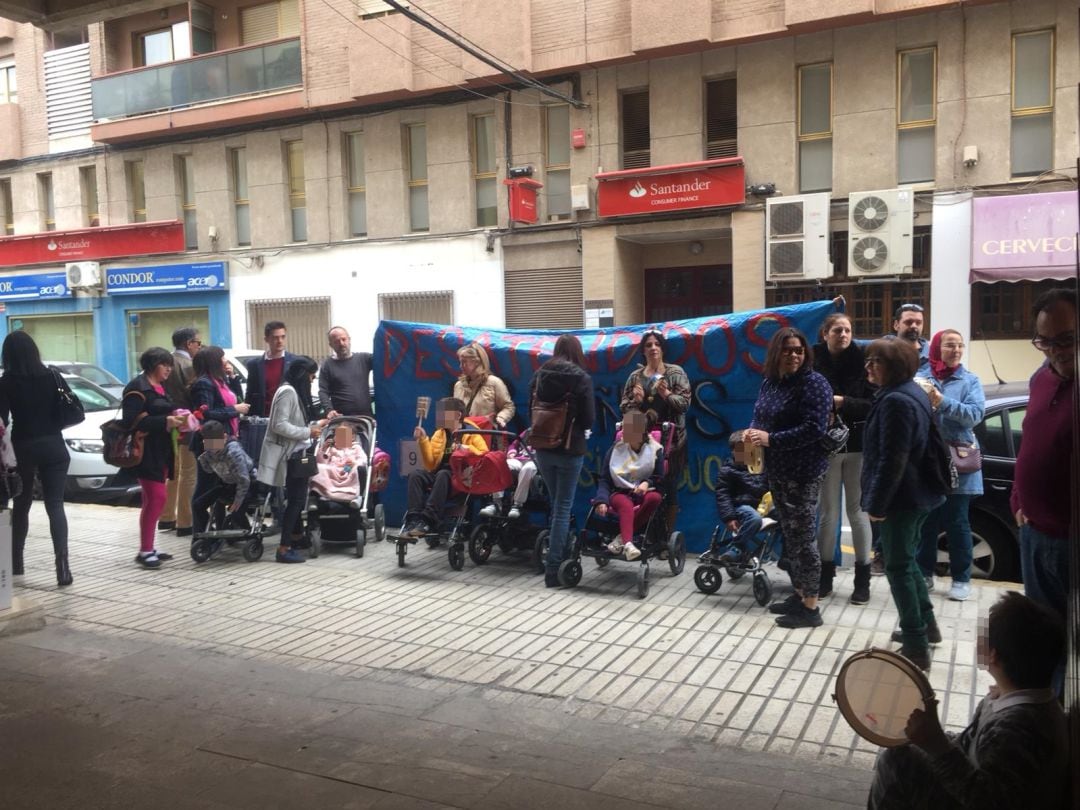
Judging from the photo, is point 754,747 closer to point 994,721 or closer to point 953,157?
point 994,721

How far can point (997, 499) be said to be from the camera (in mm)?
6828

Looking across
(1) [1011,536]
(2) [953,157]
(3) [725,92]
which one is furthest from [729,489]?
(3) [725,92]

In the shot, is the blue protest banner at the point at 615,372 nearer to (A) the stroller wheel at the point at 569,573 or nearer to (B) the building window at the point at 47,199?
(A) the stroller wheel at the point at 569,573

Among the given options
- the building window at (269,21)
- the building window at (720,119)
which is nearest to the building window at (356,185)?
the building window at (269,21)

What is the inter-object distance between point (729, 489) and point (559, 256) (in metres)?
15.2

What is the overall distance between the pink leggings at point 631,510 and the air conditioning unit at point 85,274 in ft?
82.5

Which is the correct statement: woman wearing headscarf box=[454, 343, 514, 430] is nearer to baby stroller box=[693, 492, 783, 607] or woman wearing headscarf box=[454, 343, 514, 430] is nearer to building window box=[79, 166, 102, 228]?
baby stroller box=[693, 492, 783, 607]

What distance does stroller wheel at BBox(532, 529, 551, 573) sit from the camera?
295 inches

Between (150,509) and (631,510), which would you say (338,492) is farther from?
(631,510)

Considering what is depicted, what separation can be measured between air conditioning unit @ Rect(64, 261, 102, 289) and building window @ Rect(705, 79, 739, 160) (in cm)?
1825

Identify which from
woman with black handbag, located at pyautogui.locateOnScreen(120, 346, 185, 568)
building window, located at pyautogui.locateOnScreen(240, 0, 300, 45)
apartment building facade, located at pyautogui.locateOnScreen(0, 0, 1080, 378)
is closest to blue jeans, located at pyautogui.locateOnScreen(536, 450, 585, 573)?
woman with black handbag, located at pyautogui.locateOnScreen(120, 346, 185, 568)

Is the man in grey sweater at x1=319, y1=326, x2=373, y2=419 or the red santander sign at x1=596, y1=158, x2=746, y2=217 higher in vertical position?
the red santander sign at x1=596, y1=158, x2=746, y2=217

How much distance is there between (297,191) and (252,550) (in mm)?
18133

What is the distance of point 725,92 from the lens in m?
19.7
